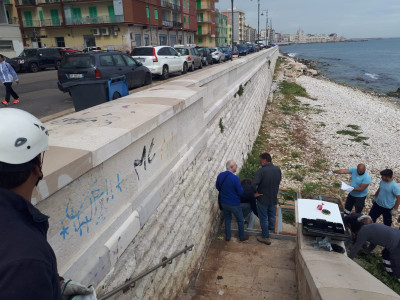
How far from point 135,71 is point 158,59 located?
3.65m

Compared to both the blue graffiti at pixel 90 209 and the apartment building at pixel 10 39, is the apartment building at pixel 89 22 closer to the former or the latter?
the apartment building at pixel 10 39

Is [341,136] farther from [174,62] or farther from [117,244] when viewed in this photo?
[117,244]

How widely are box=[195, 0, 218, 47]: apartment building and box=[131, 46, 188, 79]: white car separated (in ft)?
193

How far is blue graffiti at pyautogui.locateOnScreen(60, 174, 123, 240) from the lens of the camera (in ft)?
8.42

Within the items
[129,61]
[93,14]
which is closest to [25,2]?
[93,14]

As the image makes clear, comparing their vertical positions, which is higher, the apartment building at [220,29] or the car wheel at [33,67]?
the apartment building at [220,29]

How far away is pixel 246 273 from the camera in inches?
226

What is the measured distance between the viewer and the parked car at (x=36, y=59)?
911 inches

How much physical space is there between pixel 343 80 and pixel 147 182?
5053cm

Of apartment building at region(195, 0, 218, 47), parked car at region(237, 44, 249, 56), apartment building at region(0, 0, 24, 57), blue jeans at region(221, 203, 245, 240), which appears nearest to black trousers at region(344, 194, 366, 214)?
blue jeans at region(221, 203, 245, 240)

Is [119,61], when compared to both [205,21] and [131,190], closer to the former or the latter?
[131,190]

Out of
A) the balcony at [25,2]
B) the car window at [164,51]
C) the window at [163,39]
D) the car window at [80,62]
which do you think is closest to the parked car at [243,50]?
the window at [163,39]

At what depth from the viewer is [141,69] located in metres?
12.4

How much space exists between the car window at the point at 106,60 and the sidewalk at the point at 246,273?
7.63 metres
